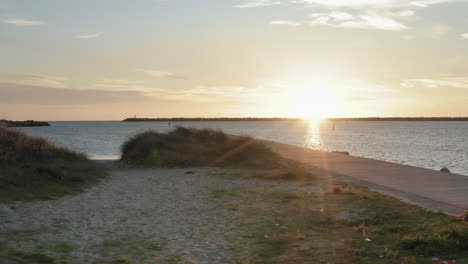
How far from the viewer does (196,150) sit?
25.4 m

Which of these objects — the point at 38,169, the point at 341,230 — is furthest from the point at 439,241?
the point at 38,169

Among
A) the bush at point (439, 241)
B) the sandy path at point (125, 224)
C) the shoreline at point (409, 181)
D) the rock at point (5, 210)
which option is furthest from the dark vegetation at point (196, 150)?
the bush at point (439, 241)

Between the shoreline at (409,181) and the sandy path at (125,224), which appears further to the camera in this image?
the shoreline at (409,181)

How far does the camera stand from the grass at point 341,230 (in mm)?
7547

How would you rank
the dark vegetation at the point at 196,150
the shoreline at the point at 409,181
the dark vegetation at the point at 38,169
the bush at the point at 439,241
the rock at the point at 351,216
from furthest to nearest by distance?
1. the dark vegetation at the point at 196,150
2. the dark vegetation at the point at 38,169
3. the shoreline at the point at 409,181
4. the rock at the point at 351,216
5. the bush at the point at 439,241

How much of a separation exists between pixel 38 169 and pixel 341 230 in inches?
467

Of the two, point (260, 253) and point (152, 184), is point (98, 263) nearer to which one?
point (260, 253)

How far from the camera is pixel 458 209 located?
413 inches

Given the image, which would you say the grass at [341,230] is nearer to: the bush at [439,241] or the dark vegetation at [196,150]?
the bush at [439,241]

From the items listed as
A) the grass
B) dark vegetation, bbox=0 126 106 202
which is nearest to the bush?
the grass

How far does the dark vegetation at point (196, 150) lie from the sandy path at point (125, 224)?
24.0ft

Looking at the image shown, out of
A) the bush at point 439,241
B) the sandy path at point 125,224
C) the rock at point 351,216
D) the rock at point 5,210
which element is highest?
the bush at point 439,241

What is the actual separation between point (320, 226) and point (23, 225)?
21.7 ft

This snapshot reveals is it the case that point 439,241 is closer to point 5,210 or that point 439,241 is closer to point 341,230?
point 341,230
